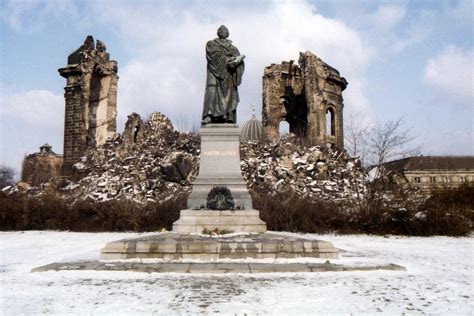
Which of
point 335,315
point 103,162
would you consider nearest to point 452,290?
point 335,315

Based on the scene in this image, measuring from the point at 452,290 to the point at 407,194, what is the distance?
954 centimetres

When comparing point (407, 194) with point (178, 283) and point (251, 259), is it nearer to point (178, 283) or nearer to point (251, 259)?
point (251, 259)

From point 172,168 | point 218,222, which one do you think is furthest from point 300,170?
point 218,222

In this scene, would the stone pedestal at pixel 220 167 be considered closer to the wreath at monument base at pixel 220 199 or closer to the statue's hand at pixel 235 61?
the wreath at monument base at pixel 220 199

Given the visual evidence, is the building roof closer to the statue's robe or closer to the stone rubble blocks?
the statue's robe

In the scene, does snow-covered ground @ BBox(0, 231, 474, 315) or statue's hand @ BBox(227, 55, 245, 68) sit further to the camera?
statue's hand @ BBox(227, 55, 245, 68)

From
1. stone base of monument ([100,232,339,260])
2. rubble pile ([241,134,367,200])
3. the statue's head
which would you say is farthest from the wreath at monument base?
rubble pile ([241,134,367,200])

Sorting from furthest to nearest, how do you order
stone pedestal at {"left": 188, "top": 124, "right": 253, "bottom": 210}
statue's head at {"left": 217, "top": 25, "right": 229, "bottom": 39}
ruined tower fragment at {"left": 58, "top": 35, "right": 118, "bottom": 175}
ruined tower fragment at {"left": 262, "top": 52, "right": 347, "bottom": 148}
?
1. ruined tower fragment at {"left": 262, "top": 52, "right": 347, "bottom": 148}
2. ruined tower fragment at {"left": 58, "top": 35, "right": 118, "bottom": 175}
3. statue's head at {"left": 217, "top": 25, "right": 229, "bottom": 39}
4. stone pedestal at {"left": 188, "top": 124, "right": 253, "bottom": 210}

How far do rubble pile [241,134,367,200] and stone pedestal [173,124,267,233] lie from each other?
7.76 metres

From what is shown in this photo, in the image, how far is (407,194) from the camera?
14227 mm

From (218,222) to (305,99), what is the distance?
23392mm

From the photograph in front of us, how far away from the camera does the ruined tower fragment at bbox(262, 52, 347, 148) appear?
29.7 meters

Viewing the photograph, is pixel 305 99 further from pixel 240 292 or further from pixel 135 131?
pixel 240 292

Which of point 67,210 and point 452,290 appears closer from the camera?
point 452,290
